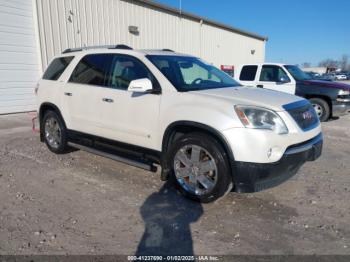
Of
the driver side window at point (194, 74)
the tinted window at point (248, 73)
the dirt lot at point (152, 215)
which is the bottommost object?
the dirt lot at point (152, 215)

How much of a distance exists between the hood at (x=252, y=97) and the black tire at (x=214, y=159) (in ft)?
1.74

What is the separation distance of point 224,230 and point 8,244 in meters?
2.10

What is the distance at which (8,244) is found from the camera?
3035mm

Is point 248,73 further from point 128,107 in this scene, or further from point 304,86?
point 128,107

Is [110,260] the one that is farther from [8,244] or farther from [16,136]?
[16,136]

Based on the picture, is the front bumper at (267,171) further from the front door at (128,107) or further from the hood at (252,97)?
the front door at (128,107)

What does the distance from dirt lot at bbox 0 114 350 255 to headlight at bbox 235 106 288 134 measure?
99 centimetres

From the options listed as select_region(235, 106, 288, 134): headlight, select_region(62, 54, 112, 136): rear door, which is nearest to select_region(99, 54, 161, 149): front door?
select_region(62, 54, 112, 136): rear door

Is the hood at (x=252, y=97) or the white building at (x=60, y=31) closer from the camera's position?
the hood at (x=252, y=97)

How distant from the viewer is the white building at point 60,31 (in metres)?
10.6

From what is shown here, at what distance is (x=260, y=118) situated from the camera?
358cm

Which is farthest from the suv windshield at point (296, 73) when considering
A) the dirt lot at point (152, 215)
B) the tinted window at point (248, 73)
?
the dirt lot at point (152, 215)

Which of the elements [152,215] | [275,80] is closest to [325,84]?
[275,80]

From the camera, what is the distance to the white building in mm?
10586
